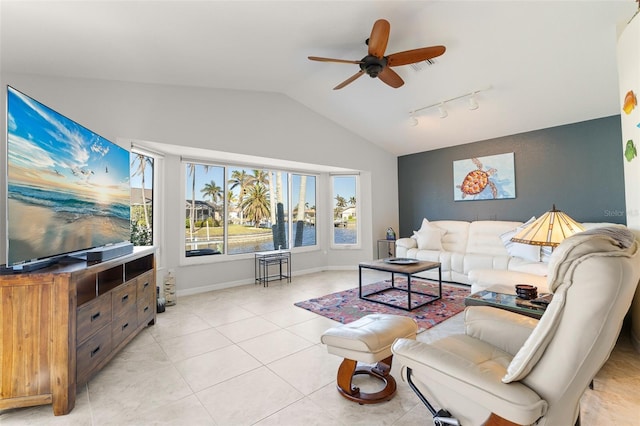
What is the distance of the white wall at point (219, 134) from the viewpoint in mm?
3117

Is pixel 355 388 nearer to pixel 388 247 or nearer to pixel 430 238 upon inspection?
pixel 430 238

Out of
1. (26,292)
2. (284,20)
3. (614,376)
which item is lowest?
(614,376)

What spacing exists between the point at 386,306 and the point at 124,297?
2.88 metres

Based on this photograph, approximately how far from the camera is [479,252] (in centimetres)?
500

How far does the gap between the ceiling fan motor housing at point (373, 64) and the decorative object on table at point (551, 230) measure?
76.7 inches

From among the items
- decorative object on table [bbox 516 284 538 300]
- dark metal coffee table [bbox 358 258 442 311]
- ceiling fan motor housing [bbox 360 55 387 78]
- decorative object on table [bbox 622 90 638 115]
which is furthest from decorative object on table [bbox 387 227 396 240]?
decorative object on table [bbox 622 90 638 115]

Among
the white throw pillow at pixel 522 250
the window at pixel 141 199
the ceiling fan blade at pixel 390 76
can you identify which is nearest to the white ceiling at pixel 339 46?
the ceiling fan blade at pixel 390 76

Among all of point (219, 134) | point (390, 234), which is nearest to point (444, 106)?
point (390, 234)

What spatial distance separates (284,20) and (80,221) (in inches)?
97.1

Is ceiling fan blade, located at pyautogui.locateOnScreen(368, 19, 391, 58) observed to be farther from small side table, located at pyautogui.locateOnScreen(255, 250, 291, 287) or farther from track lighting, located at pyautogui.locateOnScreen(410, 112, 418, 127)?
small side table, located at pyautogui.locateOnScreen(255, 250, 291, 287)

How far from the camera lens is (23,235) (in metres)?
1.83

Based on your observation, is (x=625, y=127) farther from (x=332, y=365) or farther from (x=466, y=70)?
(x=332, y=365)

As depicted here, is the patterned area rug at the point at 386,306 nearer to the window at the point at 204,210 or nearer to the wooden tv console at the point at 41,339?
the window at the point at 204,210

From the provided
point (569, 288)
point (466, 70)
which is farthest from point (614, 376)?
point (466, 70)
